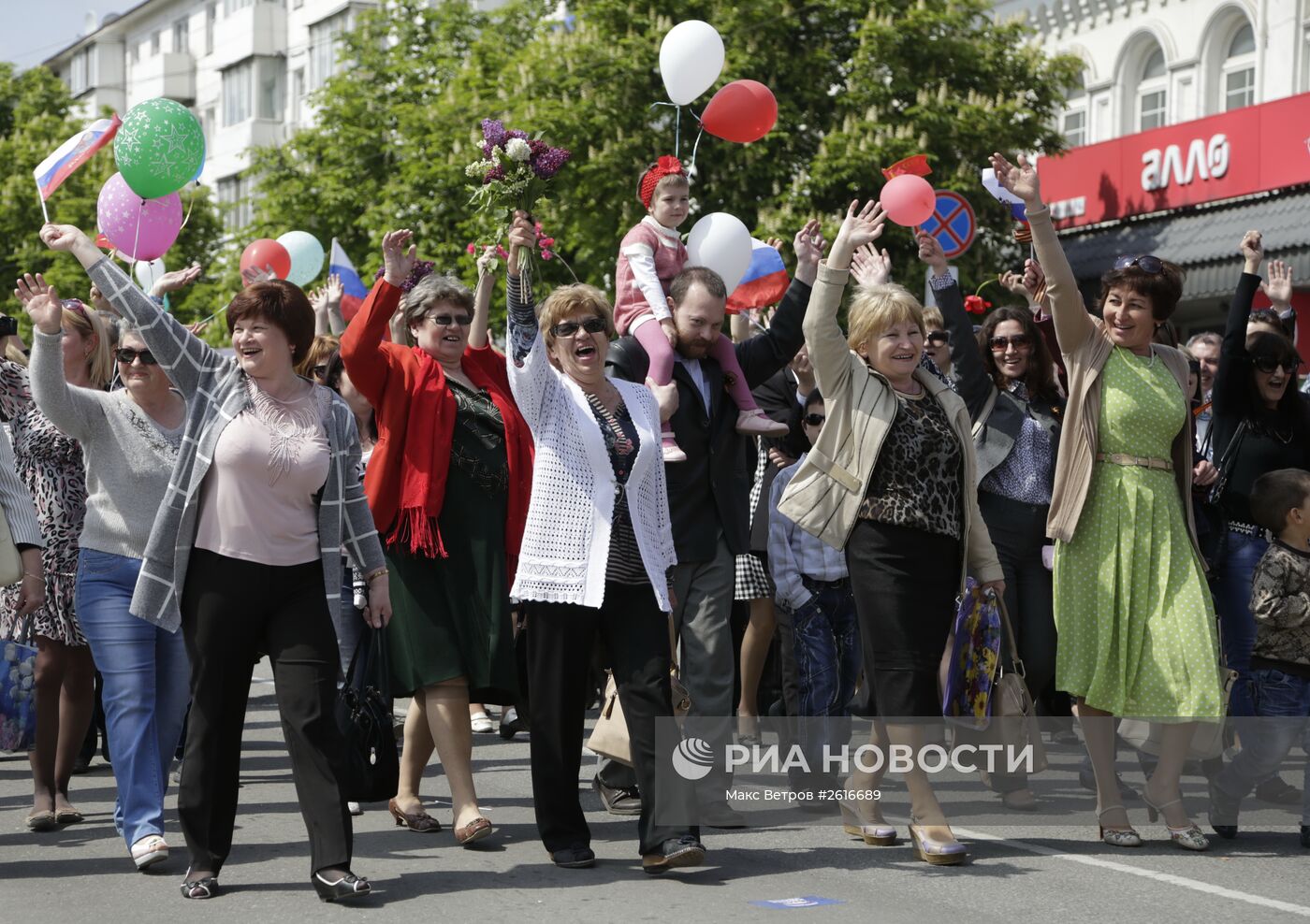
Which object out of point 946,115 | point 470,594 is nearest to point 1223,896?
point 470,594

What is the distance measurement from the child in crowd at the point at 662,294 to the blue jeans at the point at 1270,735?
223cm

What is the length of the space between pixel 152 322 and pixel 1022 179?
127 inches

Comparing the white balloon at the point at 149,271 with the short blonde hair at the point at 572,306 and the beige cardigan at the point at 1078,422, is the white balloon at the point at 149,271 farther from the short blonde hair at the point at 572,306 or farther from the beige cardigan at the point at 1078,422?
the beige cardigan at the point at 1078,422

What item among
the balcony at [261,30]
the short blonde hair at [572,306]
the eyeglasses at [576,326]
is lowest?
the eyeglasses at [576,326]

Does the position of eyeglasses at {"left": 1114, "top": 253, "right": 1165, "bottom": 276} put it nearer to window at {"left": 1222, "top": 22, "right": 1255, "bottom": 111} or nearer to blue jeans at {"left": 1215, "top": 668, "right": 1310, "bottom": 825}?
blue jeans at {"left": 1215, "top": 668, "right": 1310, "bottom": 825}

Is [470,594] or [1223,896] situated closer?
[1223,896]

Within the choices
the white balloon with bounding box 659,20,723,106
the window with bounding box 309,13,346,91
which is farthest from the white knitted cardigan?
the window with bounding box 309,13,346,91

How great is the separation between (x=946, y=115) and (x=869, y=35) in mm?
1624

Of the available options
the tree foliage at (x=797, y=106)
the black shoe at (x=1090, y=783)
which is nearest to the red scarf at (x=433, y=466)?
the black shoe at (x=1090, y=783)

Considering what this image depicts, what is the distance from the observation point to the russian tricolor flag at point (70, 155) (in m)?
10.3

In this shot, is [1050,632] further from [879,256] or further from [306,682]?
[306,682]

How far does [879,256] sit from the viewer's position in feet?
25.3

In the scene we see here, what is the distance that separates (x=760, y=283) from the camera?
10.8 m

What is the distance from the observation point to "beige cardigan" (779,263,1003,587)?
688 centimetres
